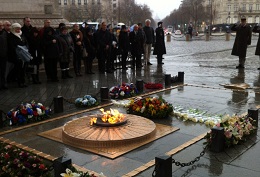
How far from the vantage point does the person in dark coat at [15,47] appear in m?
10.7

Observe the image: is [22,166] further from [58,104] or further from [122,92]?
[122,92]

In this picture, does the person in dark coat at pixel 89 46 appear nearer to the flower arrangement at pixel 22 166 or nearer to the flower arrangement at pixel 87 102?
the flower arrangement at pixel 87 102

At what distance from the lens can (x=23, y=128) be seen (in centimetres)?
676

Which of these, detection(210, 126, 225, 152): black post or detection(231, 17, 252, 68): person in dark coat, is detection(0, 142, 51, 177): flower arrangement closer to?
detection(210, 126, 225, 152): black post

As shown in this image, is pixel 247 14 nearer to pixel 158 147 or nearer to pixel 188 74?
Result: pixel 188 74

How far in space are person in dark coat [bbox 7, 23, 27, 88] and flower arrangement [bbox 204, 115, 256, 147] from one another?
727 centimetres

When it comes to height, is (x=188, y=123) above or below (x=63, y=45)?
below

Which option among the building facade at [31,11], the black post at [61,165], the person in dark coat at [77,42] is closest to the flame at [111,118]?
the black post at [61,165]

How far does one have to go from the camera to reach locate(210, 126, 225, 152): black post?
17.2 ft

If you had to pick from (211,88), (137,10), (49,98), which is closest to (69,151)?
(49,98)

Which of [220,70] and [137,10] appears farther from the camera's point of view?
[137,10]

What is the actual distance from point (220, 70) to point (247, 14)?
100872 millimetres

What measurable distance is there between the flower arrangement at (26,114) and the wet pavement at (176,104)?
301 mm

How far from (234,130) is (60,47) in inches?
310
